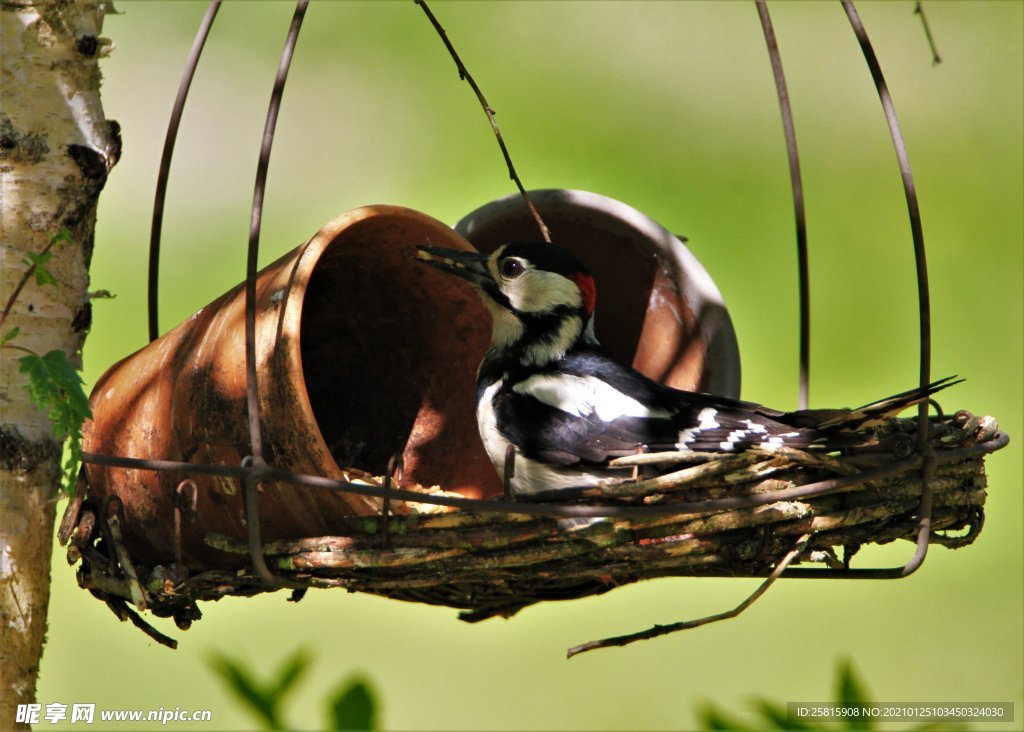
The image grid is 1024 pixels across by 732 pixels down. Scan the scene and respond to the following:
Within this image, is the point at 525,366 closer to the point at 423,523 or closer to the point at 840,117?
the point at 423,523

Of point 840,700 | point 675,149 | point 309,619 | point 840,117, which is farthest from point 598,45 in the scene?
point 840,700

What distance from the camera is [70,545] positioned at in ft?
5.47

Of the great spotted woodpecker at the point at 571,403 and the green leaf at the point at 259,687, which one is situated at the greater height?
the great spotted woodpecker at the point at 571,403

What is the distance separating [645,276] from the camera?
233 centimetres

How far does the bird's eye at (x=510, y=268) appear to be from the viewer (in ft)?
6.73

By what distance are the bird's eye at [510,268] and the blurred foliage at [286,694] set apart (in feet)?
4.84

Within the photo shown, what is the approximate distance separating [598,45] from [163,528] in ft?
8.29

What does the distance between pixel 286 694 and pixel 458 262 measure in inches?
56.9

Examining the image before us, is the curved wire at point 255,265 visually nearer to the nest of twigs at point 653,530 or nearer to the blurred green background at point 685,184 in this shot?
the nest of twigs at point 653,530

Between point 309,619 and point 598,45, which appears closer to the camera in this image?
point 309,619

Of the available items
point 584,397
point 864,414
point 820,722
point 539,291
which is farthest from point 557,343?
point 820,722

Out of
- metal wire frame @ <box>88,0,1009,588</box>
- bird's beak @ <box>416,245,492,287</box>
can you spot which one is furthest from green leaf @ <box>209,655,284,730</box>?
bird's beak @ <box>416,245,492,287</box>

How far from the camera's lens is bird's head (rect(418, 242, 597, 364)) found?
2.04m

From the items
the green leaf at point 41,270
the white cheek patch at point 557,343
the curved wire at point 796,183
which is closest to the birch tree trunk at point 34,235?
the green leaf at point 41,270
